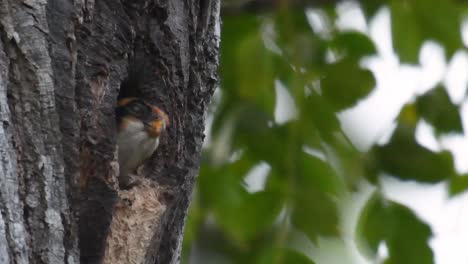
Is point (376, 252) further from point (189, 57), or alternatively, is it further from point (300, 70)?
point (189, 57)

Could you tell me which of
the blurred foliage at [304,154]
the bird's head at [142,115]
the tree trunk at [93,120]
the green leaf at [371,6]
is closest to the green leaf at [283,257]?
the blurred foliage at [304,154]

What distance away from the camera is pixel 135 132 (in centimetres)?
184

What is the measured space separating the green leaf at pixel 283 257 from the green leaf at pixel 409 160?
1.25 ft

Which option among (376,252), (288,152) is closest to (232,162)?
(288,152)

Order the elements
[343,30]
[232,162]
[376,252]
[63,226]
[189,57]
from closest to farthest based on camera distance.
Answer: [63,226]
[189,57]
[376,252]
[232,162]
[343,30]

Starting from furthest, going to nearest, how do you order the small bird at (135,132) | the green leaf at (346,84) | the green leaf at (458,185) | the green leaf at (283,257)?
1. the green leaf at (458,185)
2. the green leaf at (346,84)
3. the green leaf at (283,257)
4. the small bird at (135,132)

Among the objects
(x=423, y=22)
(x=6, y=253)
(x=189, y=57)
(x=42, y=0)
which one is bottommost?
(x=6, y=253)

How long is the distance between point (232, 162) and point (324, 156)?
263mm

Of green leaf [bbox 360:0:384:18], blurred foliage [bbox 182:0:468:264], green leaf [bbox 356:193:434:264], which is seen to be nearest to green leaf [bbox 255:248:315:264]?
blurred foliage [bbox 182:0:468:264]

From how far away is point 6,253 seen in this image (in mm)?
1422

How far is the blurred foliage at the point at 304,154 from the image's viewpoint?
2.62 metres

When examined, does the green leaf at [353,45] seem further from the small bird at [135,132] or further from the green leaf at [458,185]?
the small bird at [135,132]

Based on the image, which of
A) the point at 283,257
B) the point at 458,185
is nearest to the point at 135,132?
the point at 283,257

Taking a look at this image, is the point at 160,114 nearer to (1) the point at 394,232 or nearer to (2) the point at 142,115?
(2) the point at 142,115
